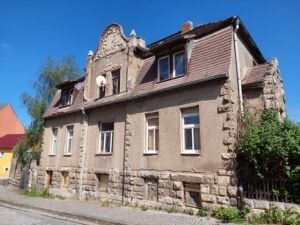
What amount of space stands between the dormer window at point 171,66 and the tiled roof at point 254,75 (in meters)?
2.74

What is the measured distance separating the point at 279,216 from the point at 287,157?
180cm

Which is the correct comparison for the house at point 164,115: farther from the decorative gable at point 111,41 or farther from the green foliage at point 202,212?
the green foliage at point 202,212

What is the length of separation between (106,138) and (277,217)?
30.2 ft

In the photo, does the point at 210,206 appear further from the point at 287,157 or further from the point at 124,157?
the point at 124,157

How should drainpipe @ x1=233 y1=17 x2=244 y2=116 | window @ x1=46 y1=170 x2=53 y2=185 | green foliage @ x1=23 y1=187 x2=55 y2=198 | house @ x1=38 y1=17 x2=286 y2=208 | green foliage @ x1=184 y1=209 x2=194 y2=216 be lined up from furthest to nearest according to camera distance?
1. window @ x1=46 y1=170 x2=53 y2=185
2. green foliage @ x1=23 y1=187 x2=55 y2=198
3. drainpipe @ x1=233 y1=17 x2=244 y2=116
4. house @ x1=38 y1=17 x2=286 y2=208
5. green foliage @ x1=184 y1=209 x2=194 y2=216

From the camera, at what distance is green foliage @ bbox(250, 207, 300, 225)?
712 cm

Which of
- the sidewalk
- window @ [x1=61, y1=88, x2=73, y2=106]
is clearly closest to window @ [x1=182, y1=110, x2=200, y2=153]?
the sidewalk

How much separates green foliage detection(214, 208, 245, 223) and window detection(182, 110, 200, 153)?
2.47 m

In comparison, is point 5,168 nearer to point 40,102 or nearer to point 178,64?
point 40,102

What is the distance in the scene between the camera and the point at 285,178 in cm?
773

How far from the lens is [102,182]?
13.4 metres

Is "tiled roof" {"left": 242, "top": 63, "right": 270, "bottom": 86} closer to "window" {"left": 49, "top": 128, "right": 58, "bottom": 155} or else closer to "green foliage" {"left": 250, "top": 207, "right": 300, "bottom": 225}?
"green foliage" {"left": 250, "top": 207, "right": 300, "bottom": 225}

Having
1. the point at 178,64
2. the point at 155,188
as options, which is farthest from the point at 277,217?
the point at 178,64

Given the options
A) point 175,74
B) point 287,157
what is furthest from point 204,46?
point 287,157
